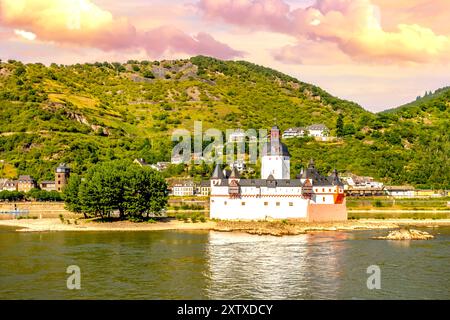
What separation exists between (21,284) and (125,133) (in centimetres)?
13120

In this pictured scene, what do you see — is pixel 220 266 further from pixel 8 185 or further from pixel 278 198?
pixel 8 185

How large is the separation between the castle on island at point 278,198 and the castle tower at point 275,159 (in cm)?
505

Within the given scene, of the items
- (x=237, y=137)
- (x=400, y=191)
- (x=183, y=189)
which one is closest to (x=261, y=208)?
(x=183, y=189)

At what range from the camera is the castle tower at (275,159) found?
87750 mm

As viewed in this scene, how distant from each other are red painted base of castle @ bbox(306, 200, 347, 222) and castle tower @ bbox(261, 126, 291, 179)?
9204 millimetres

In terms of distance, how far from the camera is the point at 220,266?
4772 cm

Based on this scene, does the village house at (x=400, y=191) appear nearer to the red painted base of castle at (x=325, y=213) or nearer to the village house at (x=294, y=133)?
the red painted base of castle at (x=325, y=213)

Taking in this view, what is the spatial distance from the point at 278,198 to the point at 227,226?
9.23 m

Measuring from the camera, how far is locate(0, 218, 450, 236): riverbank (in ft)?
240
